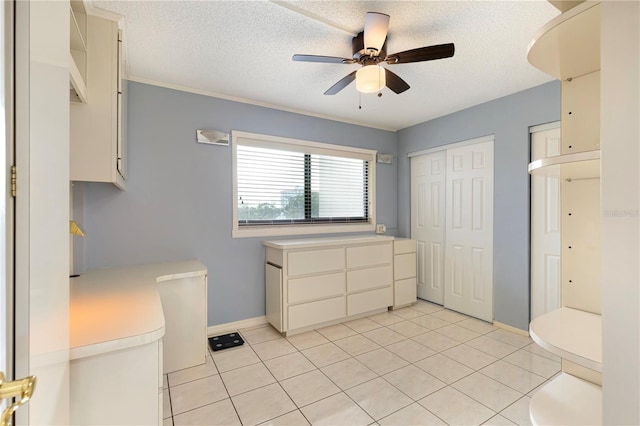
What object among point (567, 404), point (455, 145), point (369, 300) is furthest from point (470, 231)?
point (567, 404)

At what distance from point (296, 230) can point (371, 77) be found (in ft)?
6.79

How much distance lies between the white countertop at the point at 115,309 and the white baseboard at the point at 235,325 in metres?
0.96

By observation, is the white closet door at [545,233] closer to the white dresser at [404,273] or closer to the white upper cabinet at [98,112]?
the white dresser at [404,273]

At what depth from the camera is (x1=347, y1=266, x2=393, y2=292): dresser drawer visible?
3502 millimetres

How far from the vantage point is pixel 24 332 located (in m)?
0.65

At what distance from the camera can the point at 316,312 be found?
326 centimetres

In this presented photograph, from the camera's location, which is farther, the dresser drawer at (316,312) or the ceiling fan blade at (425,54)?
A: the dresser drawer at (316,312)

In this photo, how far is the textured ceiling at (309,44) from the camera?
1.83 metres

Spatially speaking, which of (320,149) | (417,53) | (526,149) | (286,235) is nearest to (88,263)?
(286,235)

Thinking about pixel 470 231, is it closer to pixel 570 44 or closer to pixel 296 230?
pixel 296 230

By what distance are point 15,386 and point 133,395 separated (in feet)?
2.47

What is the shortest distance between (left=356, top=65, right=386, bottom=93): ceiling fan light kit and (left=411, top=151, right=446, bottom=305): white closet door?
7.45 ft

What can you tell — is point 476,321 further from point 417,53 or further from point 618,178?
point 618,178

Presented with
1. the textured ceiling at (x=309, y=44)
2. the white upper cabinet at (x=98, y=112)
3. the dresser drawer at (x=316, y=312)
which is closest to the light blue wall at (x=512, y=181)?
the textured ceiling at (x=309, y=44)
